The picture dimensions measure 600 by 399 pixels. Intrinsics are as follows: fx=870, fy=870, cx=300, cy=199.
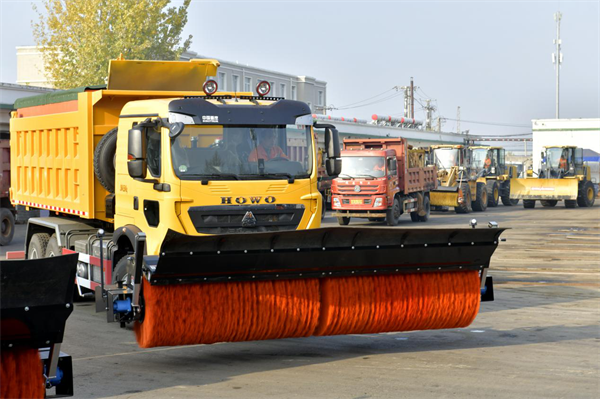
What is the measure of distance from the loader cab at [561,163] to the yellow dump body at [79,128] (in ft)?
103

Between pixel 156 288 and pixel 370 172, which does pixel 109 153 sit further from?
pixel 370 172

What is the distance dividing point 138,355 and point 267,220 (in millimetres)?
1907

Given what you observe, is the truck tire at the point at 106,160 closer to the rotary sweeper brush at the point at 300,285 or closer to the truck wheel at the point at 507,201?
the rotary sweeper brush at the point at 300,285

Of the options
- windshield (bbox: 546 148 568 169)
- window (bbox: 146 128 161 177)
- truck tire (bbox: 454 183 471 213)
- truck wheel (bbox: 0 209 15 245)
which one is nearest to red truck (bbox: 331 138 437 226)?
truck tire (bbox: 454 183 471 213)

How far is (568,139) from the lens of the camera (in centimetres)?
6425

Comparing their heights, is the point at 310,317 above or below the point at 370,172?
below

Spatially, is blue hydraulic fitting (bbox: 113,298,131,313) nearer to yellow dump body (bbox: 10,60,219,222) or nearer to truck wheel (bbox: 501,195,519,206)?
yellow dump body (bbox: 10,60,219,222)

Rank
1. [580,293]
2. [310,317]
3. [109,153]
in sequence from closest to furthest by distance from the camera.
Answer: [310,317] → [109,153] → [580,293]

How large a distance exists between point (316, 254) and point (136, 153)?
222 cm

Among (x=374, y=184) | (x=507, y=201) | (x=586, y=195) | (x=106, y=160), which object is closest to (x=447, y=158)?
(x=507, y=201)

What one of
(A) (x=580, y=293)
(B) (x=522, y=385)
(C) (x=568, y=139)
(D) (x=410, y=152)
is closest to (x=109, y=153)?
(B) (x=522, y=385)

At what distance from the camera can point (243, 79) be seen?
6016 centimetres

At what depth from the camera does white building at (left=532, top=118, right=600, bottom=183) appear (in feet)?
205

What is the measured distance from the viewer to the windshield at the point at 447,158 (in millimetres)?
36781
